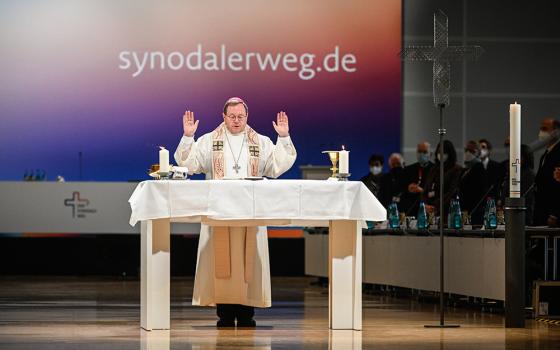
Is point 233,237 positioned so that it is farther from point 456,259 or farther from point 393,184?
point 393,184

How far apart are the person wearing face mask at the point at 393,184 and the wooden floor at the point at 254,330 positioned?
205cm

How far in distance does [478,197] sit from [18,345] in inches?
220

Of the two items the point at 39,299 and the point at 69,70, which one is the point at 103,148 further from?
the point at 39,299

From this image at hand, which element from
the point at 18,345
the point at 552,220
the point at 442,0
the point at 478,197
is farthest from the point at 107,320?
the point at 442,0

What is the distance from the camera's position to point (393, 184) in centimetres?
1282

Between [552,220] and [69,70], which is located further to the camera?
[69,70]

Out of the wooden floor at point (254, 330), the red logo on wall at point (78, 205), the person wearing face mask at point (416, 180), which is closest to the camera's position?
the wooden floor at point (254, 330)

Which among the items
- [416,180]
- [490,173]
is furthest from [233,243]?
[416,180]

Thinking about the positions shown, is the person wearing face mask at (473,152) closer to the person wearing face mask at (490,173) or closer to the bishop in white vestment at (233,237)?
the person wearing face mask at (490,173)

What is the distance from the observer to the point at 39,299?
10.2m

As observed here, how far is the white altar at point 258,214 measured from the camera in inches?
268

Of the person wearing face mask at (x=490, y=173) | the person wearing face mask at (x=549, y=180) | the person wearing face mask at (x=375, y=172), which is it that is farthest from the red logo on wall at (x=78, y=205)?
the person wearing face mask at (x=549, y=180)

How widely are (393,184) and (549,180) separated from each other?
3.51 m

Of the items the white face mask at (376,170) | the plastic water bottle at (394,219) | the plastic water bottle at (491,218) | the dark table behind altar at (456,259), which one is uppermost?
the white face mask at (376,170)
